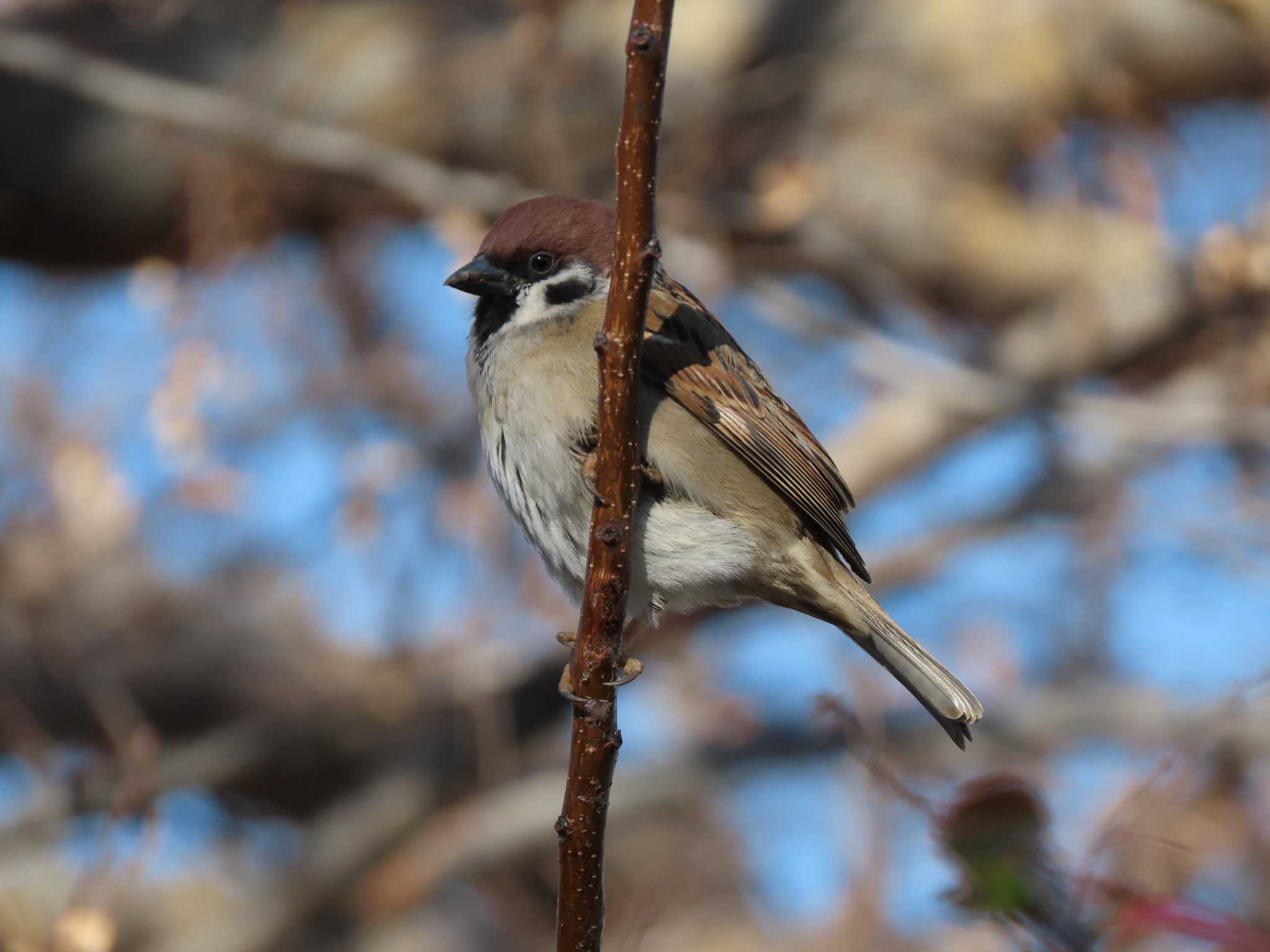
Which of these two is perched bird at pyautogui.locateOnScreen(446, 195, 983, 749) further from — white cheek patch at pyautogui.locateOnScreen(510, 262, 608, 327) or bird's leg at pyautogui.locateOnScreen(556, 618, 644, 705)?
bird's leg at pyautogui.locateOnScreen(556, 618, 644, 705)

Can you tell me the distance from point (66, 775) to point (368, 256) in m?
3.82

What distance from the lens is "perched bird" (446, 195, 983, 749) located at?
3.03 m

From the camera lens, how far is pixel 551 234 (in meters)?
3.33

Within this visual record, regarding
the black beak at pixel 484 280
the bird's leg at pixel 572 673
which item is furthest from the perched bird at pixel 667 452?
the bird's leg at pixel 572 673

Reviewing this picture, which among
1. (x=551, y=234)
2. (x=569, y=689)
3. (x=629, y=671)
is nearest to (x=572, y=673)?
(x=569, y=689)

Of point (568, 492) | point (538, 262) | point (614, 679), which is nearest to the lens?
point (614, 679)

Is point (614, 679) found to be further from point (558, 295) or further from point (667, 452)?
point (558, 295)

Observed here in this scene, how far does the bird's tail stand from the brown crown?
0.99m

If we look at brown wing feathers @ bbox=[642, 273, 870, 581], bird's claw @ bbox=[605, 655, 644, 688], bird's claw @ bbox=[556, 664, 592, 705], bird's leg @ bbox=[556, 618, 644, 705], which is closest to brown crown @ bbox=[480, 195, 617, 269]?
brown wing feathers @ bbox=[642, 273, 870, 581]

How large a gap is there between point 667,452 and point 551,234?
Result: 64 cm

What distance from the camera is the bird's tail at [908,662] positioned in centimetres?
316

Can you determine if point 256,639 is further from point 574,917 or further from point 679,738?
point 574,917

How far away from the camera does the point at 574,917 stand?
240cm

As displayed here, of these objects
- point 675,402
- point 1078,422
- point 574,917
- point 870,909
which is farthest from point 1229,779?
point 574,917
